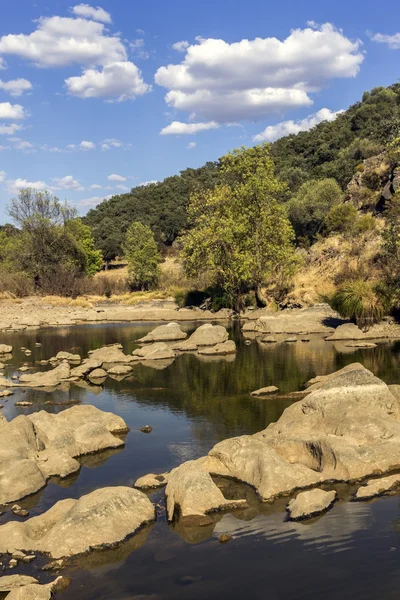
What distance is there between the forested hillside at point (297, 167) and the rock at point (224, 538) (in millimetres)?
66773

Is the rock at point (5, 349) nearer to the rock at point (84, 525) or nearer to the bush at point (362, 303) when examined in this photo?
the bush at point (362, 303)

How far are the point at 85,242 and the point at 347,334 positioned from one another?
5443cm

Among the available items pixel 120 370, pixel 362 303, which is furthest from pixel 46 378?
pixel 362 303

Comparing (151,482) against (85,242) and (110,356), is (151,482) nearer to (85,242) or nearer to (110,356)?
(110,356)

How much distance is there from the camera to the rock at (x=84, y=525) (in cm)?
1137

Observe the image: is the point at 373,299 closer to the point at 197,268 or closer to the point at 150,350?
Result: the point at 150,350

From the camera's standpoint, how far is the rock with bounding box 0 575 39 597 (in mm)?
9953

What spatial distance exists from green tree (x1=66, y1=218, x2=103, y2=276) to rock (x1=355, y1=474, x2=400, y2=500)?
6678 cm

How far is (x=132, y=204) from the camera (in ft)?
Answer: 385

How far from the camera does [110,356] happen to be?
1280 inches

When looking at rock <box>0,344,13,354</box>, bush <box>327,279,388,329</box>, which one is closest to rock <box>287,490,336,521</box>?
bush <box>327,279,388,329</box>

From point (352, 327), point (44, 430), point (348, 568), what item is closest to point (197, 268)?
point (352, 327)

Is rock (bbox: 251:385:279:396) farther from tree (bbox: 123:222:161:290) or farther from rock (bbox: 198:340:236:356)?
tree (bbox: 123:222:161:290)

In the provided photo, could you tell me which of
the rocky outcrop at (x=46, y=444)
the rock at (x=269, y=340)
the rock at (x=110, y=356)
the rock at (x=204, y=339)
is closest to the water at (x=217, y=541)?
the rocky outcrop at (x=46, y=444)
